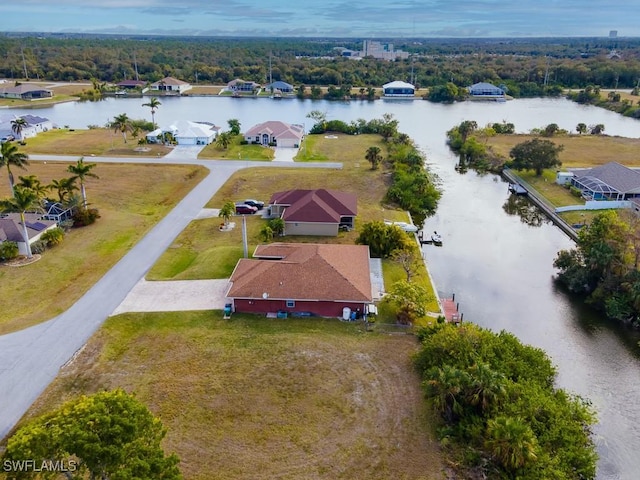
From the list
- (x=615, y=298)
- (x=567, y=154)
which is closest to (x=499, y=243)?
(x=615, y=298)

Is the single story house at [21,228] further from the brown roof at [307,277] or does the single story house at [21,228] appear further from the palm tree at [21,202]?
the brown roof at [307,277]

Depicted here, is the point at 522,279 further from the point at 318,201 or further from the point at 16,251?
the point at 16,251

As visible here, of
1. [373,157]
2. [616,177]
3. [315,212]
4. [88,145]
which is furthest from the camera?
[88,145]

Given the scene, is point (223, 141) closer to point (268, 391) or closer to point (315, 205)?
point (315, 205)

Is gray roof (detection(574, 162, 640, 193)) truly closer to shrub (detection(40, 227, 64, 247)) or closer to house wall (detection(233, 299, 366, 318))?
house wall (detection(233, 299, 366, 318))

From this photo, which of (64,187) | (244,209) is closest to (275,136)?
(244,209)

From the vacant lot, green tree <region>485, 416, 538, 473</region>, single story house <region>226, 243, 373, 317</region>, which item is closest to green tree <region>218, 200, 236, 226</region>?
single story house <region>226, 243, 373, 317</region>
